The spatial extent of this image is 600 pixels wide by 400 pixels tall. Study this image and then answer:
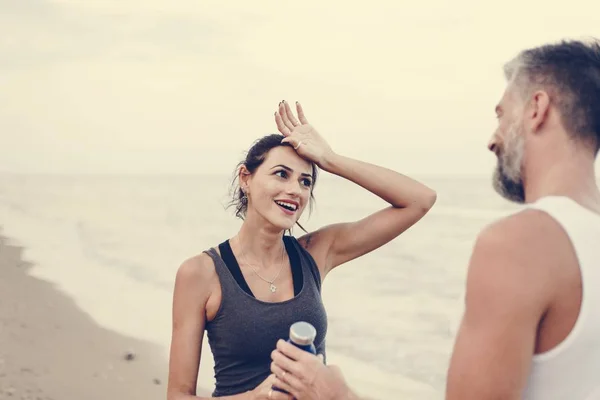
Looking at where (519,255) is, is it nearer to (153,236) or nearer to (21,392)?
(21,392)

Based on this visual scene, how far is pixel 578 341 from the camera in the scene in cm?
153

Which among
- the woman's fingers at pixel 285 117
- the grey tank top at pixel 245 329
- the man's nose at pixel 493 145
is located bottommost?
the grey tank top at pixel 245 329

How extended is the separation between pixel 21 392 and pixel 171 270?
8.69 m

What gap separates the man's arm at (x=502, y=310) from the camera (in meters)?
1.50

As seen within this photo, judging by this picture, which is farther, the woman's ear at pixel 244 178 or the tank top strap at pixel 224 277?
the woman's ear at pixel 244 178

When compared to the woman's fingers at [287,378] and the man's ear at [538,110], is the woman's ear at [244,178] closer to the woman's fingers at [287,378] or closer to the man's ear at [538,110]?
the woman's fingers at [287,378]

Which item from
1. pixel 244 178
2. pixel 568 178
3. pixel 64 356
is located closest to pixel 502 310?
pixel 568 178

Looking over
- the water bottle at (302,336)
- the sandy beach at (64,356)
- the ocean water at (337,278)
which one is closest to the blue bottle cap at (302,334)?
the water bottle at (302,336)

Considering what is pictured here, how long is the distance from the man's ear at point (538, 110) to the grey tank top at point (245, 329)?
1592 mm

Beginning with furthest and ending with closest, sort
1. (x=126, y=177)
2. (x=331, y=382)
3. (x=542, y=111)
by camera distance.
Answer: (x=126, y=177) < (x=331, y=382) < (x=542, y=111)

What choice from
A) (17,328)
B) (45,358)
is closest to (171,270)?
(17,328)

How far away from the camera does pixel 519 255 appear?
151 cm

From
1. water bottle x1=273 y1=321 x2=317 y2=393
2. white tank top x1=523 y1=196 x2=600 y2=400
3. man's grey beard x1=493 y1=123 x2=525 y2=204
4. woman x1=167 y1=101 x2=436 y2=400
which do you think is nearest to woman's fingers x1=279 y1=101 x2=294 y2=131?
woman x1=167 y1=101 x2=436 y2=400

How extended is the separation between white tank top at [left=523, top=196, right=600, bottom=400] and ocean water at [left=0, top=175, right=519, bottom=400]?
9.6 inches
